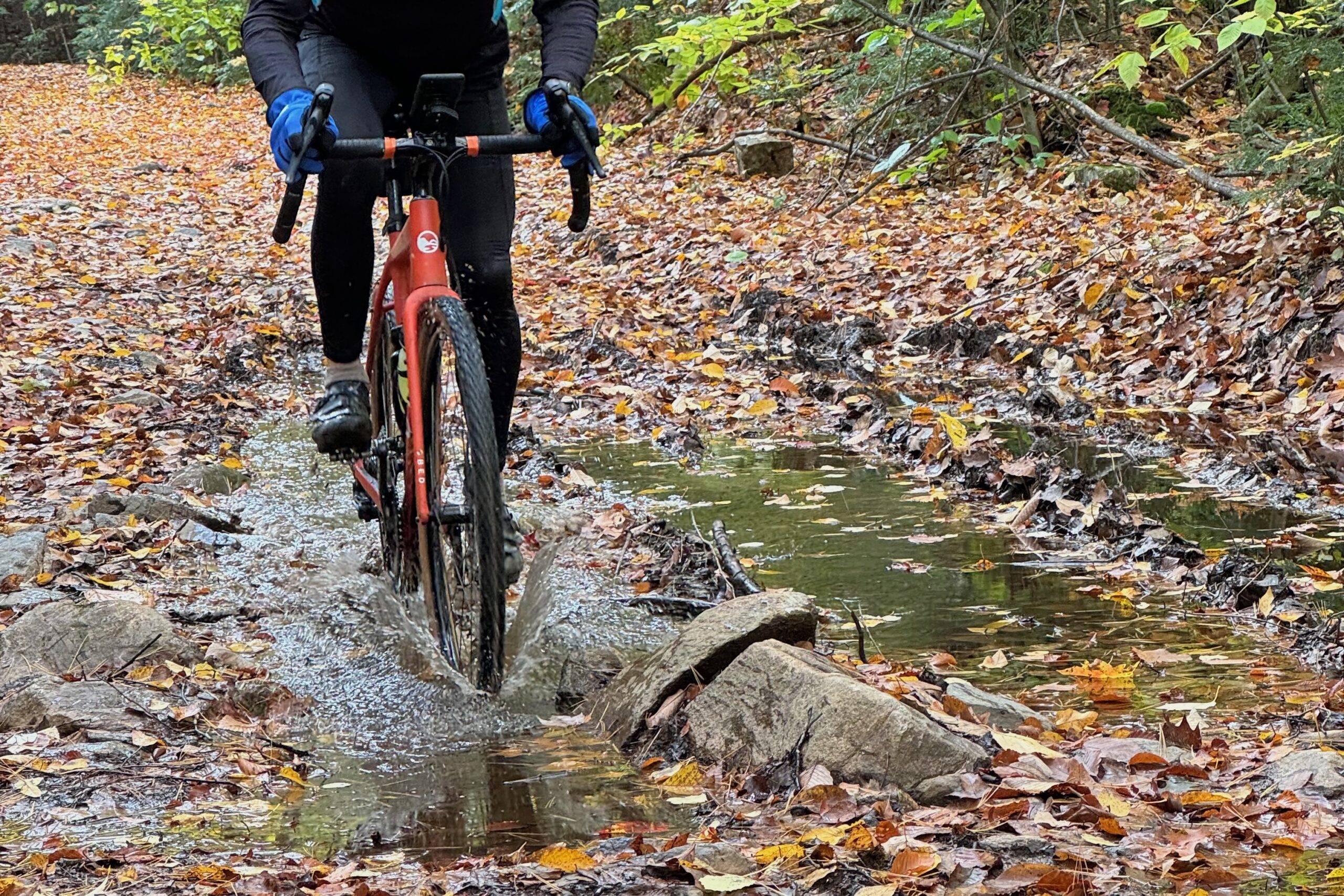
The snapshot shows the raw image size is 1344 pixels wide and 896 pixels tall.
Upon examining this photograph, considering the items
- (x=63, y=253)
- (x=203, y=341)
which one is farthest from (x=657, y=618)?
(x=63, y=253)

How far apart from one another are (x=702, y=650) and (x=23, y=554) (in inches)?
85.1

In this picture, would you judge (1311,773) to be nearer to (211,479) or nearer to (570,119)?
(570,119)

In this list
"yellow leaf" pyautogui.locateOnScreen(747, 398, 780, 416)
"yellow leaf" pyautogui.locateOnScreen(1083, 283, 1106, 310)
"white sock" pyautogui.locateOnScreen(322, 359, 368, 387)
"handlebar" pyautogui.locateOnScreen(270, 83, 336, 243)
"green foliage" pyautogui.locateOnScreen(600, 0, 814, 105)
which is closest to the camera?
"handlebar" pyautogui.locateOnScreen(270, 83, 336, 243)

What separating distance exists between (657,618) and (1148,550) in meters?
1.45

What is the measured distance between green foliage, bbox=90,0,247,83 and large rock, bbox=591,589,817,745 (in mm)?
24930

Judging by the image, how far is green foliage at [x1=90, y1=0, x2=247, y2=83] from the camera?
87.2 feet

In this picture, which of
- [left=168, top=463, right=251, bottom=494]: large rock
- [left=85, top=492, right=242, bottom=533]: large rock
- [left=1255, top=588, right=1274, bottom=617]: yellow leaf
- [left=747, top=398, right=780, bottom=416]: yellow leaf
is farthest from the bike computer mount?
[left=747, top=398, right=780, bottom=416]: yellow leaf

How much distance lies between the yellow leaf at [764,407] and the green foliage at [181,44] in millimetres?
22005

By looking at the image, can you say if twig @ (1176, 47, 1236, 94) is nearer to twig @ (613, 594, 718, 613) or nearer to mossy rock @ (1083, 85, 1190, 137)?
mossy rock @ (1083, 85, 1190, 137)

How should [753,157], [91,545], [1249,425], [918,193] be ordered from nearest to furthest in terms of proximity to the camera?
1. [91,545]
2. [1249,425]
3. [918,193]
4. [753,157]

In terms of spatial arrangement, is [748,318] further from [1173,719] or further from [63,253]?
[63,253]

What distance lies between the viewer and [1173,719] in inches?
107

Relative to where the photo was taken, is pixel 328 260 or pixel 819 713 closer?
pixel 819 713

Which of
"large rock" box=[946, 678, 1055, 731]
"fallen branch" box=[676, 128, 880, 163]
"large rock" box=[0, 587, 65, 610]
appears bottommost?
"large rock" box=[946, 678, 1055, 731]
